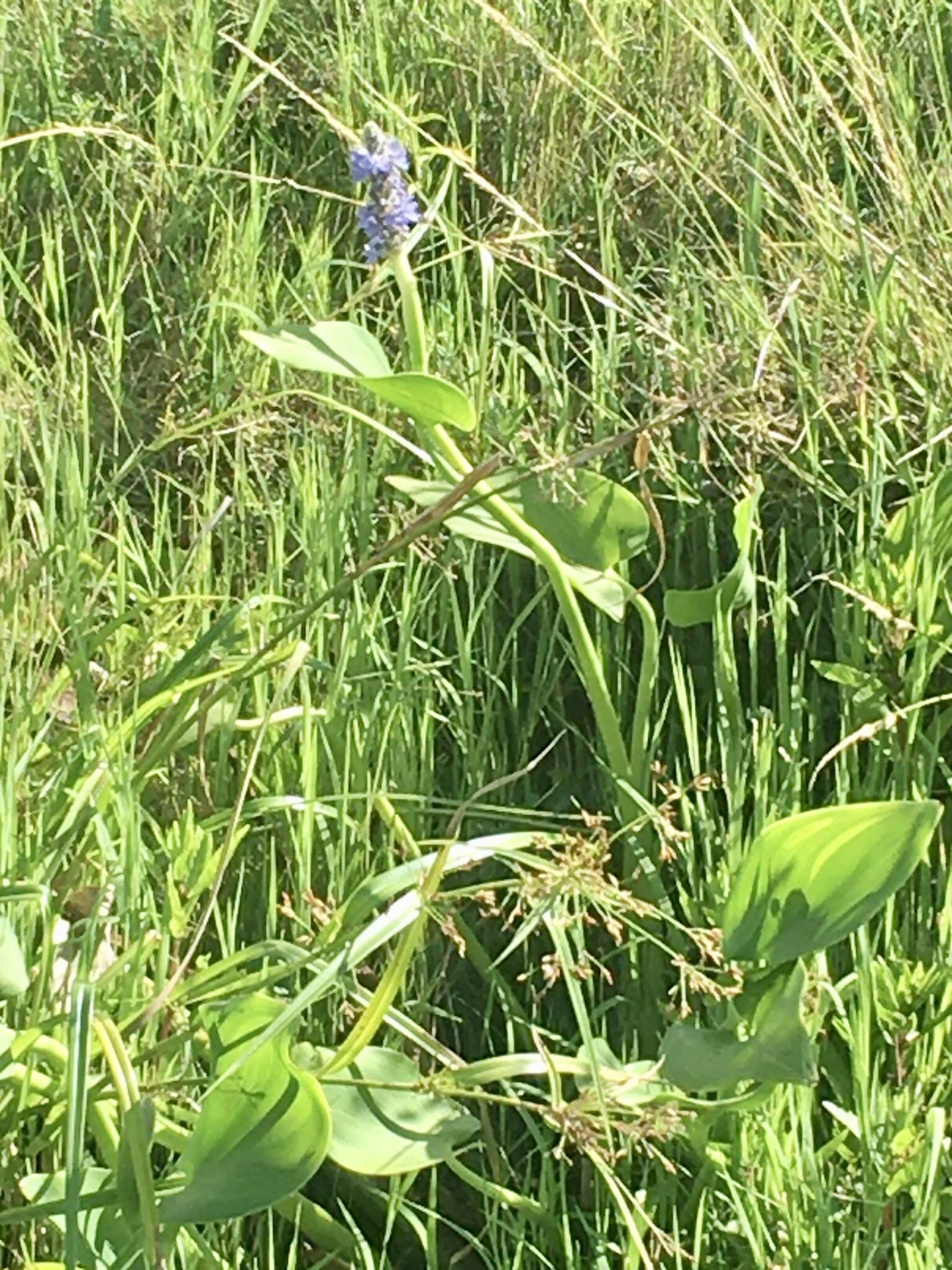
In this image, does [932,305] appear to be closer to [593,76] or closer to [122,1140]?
[593,76]

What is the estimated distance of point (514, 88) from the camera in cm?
196

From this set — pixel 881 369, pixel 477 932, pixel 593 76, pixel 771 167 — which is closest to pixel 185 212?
pixel 593 76

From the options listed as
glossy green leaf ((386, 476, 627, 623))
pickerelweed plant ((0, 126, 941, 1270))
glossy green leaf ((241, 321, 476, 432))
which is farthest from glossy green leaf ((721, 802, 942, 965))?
glossy green leaf ((241, 321, 476, 432))

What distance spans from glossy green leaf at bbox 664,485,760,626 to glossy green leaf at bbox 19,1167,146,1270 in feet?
2.00

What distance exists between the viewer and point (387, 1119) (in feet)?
3.45

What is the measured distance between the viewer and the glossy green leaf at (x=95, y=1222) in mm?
1004

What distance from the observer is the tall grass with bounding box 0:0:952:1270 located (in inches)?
46.0

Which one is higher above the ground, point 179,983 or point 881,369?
point 881,369

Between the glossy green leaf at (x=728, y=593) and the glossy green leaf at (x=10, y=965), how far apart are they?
0.57 metres

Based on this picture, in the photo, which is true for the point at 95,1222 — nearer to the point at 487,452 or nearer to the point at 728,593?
the point at 728,593

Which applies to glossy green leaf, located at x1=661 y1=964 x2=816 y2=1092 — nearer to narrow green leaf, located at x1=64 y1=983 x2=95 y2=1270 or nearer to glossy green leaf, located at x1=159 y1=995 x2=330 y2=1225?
glossy green leaf, located at x1=159 y1=995 x2=330 y2=1225

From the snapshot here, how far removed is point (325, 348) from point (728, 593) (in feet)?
1.22

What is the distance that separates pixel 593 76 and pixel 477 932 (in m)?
1.10

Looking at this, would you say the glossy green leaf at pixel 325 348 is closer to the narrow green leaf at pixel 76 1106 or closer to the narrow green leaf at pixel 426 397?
the narrow green leaf at pixel 426 397
